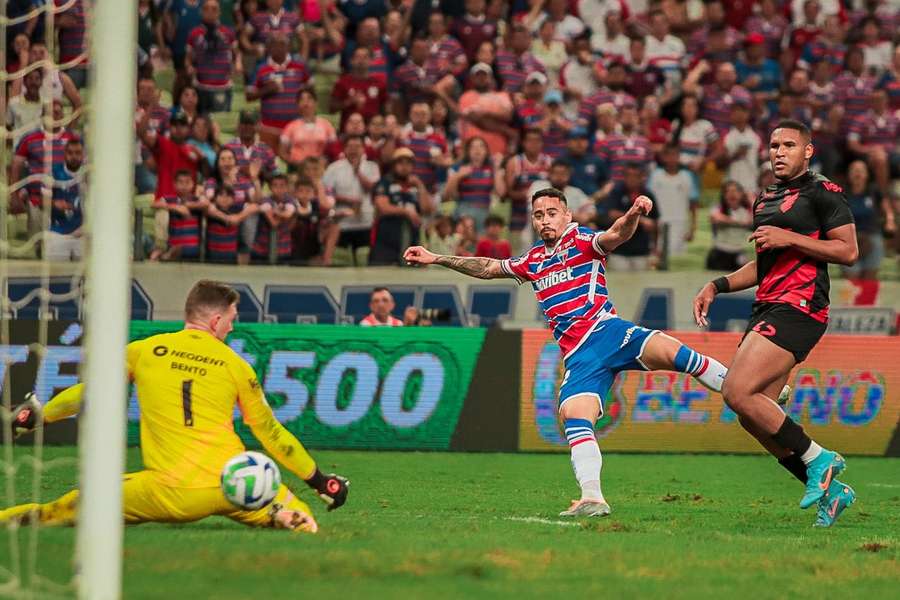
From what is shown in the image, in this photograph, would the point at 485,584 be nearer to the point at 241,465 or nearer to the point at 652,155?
the point at 241,465

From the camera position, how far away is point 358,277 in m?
16.9

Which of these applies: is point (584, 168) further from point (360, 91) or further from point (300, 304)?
point (300, 304)

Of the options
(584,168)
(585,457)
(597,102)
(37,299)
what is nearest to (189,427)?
(585,457)

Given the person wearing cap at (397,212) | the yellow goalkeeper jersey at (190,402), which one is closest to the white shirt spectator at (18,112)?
the person wearing cap at (397,212)

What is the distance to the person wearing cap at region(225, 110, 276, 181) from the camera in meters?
17.5

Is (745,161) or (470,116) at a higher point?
(470,116)

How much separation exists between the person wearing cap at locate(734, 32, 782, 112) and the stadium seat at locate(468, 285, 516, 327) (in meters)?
6.23

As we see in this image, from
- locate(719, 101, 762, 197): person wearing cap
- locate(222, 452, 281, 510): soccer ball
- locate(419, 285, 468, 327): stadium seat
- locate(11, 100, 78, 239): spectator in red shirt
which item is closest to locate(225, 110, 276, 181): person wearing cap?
locate(419, 285, 468, 327): stadium seat

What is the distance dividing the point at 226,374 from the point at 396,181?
392 inches

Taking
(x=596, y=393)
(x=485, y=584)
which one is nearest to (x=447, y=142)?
(x=596, y=393)

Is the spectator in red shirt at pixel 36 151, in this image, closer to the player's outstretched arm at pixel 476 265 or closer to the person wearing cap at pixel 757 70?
the player's outstretched arm at pixel 476 265

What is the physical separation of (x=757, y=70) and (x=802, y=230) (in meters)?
13.4

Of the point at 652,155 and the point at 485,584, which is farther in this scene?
the point at 652,155

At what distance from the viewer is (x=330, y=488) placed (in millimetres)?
8023
